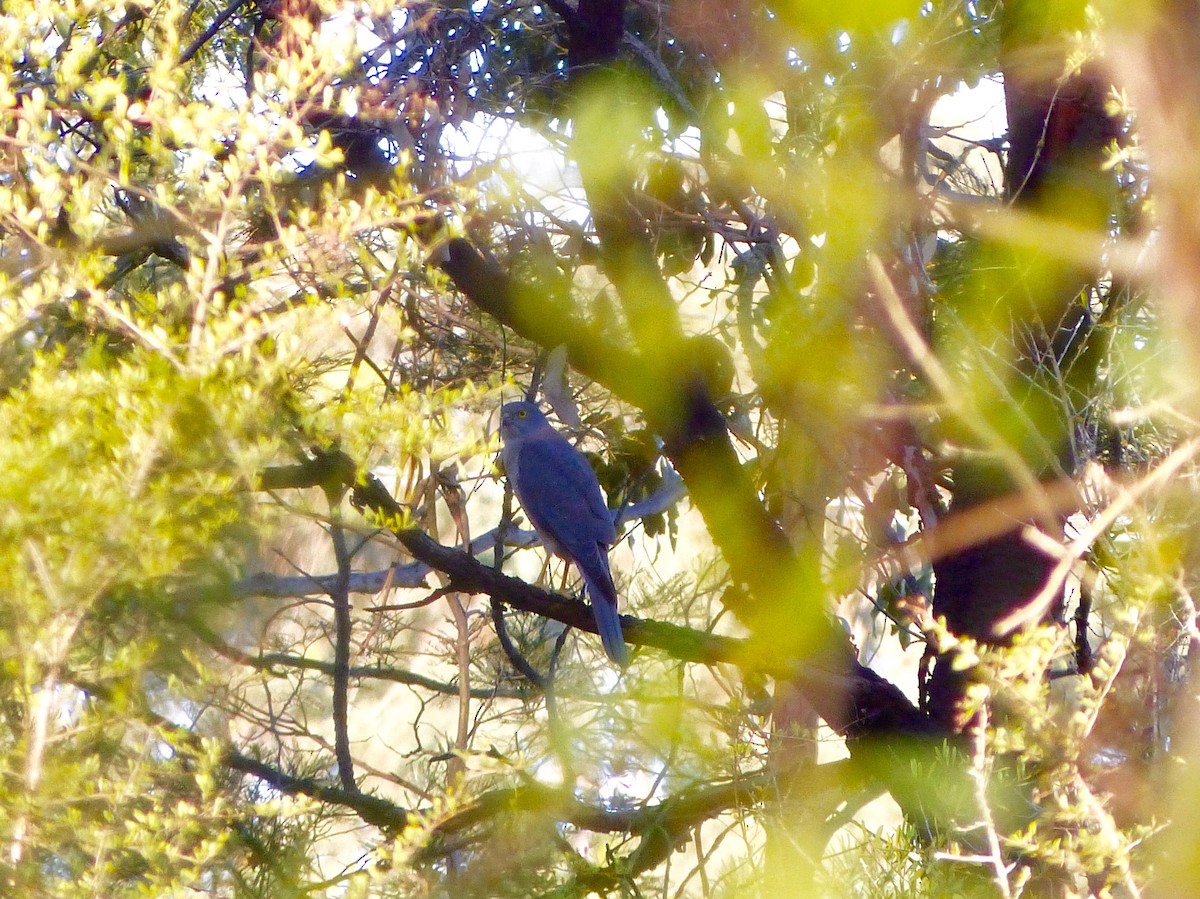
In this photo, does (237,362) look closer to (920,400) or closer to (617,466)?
(920,400)

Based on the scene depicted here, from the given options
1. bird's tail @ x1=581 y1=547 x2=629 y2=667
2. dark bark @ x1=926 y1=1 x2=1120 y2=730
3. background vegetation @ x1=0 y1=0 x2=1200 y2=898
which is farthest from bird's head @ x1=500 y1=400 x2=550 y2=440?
dark bark @ x1=926 y1=1 x2=1120 y2=730

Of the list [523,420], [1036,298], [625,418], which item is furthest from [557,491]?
[1036,298]

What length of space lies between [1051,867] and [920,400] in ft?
5.58

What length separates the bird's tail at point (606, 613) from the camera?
12.6 feet

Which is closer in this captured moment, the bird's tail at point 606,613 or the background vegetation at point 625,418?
the background vegetation at point 625,418

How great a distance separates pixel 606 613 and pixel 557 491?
116cm

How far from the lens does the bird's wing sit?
190 inches

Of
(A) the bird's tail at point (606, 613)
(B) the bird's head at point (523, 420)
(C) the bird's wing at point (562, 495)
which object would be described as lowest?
(A) the bird's tail at point (606, 613)

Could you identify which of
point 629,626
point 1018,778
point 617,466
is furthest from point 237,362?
point 617,466

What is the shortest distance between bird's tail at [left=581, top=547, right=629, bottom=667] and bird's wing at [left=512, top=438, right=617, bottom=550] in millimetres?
386

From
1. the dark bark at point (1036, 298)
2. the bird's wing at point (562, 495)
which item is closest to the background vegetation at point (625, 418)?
the dark bark at point (1036, 298)

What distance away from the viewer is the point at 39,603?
167cm

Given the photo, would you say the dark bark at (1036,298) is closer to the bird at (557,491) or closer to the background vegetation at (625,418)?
the background vegetation at (625,418)

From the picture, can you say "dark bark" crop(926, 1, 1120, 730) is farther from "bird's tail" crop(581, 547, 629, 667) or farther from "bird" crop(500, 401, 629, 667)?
"bird" crop(500, 401, 629, 667)
